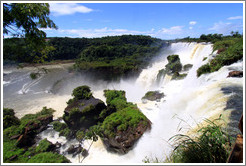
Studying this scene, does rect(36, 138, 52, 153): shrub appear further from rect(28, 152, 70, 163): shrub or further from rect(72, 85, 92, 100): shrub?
rect(72, 85, 92, 100): shrub

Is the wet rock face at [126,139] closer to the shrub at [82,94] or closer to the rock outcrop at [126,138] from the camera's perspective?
the rock outcrop at [126,138]

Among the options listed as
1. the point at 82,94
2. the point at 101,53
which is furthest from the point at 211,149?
the point at 101,53

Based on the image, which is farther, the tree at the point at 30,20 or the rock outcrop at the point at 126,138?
the rock outcrop at the point at 126,138

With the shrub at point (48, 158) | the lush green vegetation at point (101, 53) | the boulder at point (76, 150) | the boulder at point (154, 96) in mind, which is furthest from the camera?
the boulder at point (154, 96)

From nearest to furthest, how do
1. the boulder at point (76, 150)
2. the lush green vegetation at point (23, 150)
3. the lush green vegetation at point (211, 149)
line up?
1. the lush green vegetation at point (211, 149)
2. the lush green vegetation at point (23, 150)
3. the boulder at point (76, 150)

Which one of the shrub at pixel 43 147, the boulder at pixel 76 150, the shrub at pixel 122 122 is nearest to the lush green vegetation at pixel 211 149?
the shrub at pixel 122 122

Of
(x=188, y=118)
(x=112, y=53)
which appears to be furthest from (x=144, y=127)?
(x=112, y=53)

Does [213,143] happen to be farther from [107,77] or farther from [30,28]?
[107,77]

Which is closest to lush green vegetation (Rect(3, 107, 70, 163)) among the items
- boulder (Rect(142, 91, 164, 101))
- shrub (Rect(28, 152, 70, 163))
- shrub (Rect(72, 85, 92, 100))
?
shrub (Rect(28, 152, 70, 163))

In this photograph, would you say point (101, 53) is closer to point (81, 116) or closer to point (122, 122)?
point (81, 116)
